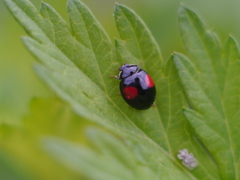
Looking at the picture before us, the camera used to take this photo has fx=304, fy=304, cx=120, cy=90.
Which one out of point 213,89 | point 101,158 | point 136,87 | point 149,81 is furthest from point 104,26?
point 101,158

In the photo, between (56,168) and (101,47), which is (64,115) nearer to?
(56,168)

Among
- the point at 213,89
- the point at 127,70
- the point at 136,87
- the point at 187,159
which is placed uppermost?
the point at 127,70

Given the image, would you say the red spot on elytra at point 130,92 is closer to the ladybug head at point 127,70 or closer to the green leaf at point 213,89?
the ladybug head at point 127,70

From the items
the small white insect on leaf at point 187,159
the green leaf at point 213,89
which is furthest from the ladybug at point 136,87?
the small white insect on leaf at point 187,159

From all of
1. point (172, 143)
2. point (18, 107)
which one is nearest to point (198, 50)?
point (172, 143)

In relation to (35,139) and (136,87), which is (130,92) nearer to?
(136,87)

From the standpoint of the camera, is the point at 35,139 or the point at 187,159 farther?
the point at 35,139
